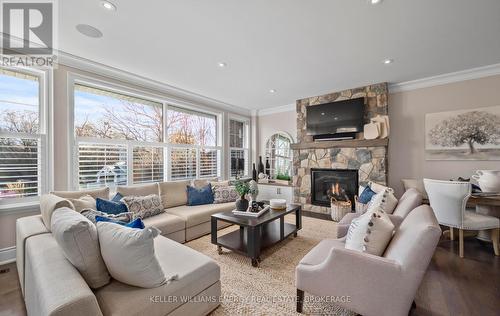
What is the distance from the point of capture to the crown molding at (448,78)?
10.3ft

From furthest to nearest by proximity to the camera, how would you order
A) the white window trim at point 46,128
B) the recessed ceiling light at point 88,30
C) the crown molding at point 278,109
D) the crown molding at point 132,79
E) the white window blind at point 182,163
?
the crown molding at point 278,109 < the white window blind at point 182,163 < the crown molding at point 132,79 < the white window trim at point 46,128 < the recessed ceiling light at point 88,30

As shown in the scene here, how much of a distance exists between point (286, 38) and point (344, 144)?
8.53 feet

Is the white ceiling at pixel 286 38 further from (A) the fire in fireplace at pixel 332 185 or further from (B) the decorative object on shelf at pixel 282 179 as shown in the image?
(B) the decorative object on shelf at pixel 282 179

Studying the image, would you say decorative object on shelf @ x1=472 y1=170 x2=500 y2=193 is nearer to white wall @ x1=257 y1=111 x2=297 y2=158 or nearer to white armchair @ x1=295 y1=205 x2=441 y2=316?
white armchair @ x1=295 y1=205 x2=441 y2=316

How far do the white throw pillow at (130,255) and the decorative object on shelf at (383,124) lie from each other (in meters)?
4.05

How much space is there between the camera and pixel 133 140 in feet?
Result: 11.7

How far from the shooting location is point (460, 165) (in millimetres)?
3367

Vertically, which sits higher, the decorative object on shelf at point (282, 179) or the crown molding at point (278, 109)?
the crown molding at point (278, 109)

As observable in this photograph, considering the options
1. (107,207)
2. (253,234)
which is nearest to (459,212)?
(253,234)

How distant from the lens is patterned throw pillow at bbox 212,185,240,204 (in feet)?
12.2

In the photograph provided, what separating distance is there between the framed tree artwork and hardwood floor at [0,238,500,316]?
1516 mm

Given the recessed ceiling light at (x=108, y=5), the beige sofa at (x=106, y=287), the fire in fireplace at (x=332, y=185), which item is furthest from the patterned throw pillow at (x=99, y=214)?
the fire in fireplace at (x=332, y=185)

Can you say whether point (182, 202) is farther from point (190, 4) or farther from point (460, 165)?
point (460, 165)

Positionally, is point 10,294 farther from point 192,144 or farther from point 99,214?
point 192,144
